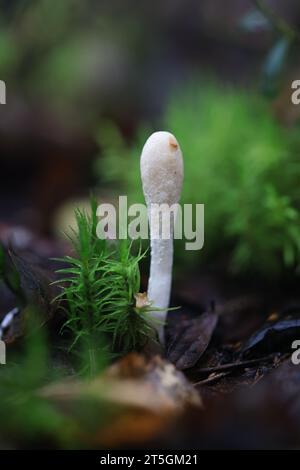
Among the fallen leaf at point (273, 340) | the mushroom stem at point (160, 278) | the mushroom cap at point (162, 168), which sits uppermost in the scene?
the mushroom cap at point (162, 168)

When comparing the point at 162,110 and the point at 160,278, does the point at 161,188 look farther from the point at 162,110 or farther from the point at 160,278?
the point at 162,110

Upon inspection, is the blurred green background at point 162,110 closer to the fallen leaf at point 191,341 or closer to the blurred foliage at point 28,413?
the fallen leaf at point 191,341

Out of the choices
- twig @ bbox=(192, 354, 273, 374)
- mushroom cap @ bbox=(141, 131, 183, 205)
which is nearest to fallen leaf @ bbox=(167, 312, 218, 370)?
twig @ bbox=(192, 354, 273, 374)

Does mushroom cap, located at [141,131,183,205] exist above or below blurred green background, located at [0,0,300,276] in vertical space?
below

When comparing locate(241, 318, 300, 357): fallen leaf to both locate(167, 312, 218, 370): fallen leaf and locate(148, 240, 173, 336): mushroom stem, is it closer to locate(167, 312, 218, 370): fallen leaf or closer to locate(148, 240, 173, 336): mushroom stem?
locate(167, 312, 218, 370): fallen leaf

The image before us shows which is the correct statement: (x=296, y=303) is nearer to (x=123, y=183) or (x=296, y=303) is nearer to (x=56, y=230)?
(x=123, y=183)

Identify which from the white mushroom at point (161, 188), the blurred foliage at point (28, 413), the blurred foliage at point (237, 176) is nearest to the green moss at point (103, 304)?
the white mushroom at point (161, 188)

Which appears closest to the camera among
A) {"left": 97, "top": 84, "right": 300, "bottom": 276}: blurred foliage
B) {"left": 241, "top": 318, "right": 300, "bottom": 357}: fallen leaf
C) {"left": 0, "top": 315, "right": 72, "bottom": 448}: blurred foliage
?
{"left": 0, "top": 315, "right": 72, "bottom": 448}: blurred foliage
